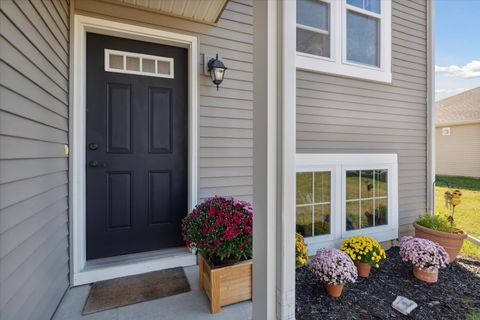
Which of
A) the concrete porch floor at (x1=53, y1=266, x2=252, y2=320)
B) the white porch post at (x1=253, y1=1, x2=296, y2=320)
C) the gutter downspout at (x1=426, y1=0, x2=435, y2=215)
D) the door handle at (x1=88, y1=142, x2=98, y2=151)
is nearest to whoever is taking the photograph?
the white porch post at (x1=253, y1=1, x2=296, y2=320)

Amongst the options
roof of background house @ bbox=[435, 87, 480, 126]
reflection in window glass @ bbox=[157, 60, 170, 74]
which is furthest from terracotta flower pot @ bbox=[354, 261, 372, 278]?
roof of background house @ bbox=[435, 87, 480, 126]

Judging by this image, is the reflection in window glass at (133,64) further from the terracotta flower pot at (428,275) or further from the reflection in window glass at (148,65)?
the terracotta flower pot at (428,275)

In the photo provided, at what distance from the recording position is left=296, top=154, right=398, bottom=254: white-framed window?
300 cm

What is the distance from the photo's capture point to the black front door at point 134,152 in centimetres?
220

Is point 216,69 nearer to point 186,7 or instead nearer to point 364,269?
point 186,7

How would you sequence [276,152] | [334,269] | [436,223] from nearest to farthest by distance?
[276,152]
[334,269]
[436,223]

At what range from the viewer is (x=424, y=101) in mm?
3738

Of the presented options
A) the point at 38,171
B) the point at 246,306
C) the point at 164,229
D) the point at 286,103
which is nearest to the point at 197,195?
the point at 164,229

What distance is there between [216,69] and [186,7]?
57 centimetres

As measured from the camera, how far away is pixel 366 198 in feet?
11.0

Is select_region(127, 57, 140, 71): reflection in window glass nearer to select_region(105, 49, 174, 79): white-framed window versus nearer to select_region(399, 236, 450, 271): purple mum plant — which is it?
select_region(105, 49, 174, 79): white-framed window

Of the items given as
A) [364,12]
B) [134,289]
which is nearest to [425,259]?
[134,289]

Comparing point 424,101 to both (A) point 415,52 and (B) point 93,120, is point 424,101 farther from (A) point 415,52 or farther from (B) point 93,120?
(B) point 93,120

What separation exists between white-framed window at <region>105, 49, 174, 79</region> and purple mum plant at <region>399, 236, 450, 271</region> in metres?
2.92
